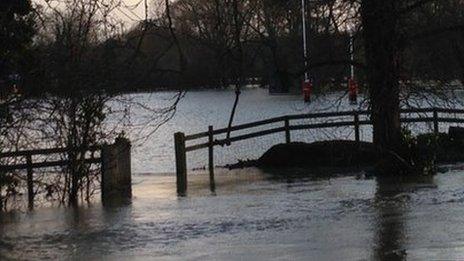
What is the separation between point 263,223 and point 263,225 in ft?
0.62

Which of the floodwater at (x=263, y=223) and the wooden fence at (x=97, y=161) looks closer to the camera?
the floodwater at (x=263, y=223)

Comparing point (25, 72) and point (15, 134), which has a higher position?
point (25, 72)

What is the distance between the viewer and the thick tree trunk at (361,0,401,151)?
16.7 meters

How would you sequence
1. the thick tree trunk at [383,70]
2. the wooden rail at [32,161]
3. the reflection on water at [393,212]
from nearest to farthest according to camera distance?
the reflection on water at [393,212] < the wooden rail at [32,161] < the thick tree trunk at [383,70]

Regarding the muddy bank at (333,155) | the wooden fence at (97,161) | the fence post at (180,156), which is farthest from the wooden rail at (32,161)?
the muddy bank at (333,155)

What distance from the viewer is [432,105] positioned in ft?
74.9

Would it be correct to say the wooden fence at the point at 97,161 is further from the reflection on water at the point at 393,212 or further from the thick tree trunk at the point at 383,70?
the thick tree trunk at the point at 383,70

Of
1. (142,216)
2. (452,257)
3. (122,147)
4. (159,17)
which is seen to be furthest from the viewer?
(122,147)

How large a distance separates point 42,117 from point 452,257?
8394 mm

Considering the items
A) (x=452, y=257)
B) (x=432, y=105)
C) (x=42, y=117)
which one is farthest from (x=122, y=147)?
(x=432, y=105)

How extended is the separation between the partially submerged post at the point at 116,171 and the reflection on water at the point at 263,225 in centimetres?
34

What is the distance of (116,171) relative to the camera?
15.8 meters

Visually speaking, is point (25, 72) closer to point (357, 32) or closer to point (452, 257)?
point (357, 32)

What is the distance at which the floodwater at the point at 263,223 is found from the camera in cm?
899
